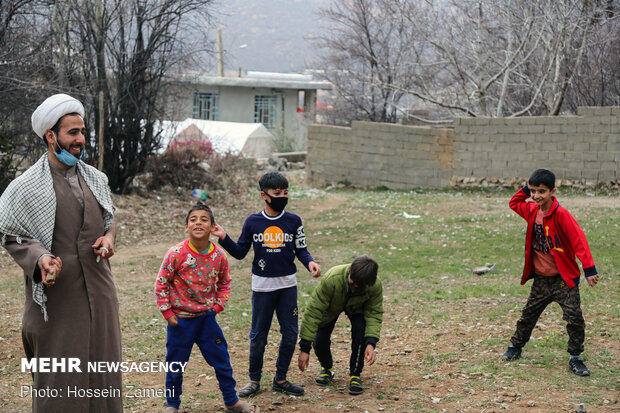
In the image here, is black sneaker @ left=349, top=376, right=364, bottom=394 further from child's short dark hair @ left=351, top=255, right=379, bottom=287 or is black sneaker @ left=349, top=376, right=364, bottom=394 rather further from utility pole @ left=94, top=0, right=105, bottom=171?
utility pole @ left=94, top=0, right=105, bottom=171

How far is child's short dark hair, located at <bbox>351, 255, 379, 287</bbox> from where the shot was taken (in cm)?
528

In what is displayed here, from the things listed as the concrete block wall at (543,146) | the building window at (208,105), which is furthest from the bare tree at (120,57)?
the building window at (208,105)

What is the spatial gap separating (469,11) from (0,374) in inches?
733

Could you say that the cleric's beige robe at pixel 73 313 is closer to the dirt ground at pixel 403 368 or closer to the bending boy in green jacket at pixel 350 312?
the dirt ground at pixel 403 368

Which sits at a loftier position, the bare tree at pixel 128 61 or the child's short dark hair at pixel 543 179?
the bare tree at pixel 128 61

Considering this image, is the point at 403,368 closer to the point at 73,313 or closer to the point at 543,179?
the point at 543,179

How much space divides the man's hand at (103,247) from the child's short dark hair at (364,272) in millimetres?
1944

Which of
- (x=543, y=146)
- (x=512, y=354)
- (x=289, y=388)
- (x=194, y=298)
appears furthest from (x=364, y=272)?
(x=543, y=146)

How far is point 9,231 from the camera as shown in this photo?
12.7 ft

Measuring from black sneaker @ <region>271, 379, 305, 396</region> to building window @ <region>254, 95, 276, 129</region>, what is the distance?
111ft

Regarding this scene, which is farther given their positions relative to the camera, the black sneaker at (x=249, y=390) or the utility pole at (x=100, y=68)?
the utility pole at (x=100, y=68)

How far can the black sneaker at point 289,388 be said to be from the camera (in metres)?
5.58

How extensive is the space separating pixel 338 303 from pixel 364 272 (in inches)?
18.3

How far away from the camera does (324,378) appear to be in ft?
19.4
